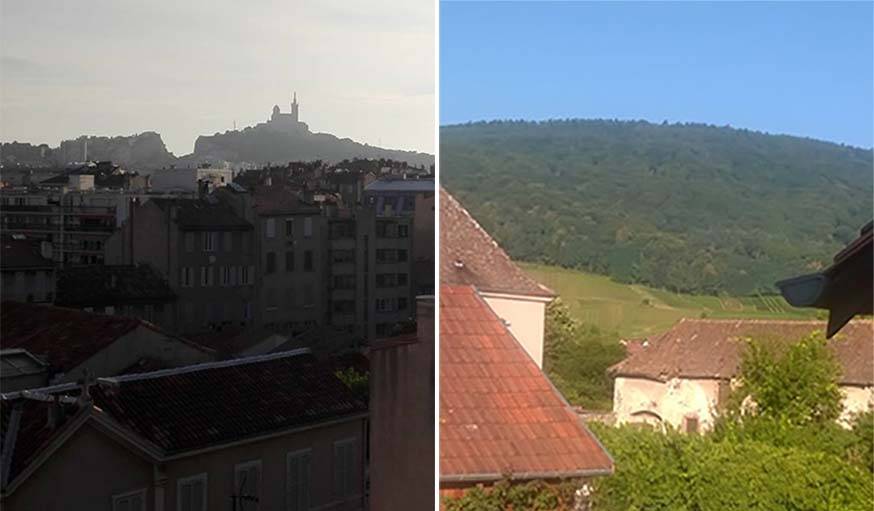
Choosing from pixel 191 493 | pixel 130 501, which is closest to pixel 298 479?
pixel 191 493

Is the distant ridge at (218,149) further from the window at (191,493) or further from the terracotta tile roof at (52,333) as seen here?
the window at (191,493)

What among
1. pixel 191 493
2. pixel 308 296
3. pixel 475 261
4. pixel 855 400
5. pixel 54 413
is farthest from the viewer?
pixel 475 261

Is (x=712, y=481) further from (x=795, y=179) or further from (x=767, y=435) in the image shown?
(x=795, y=179)

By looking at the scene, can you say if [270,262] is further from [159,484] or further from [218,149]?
[159,484]

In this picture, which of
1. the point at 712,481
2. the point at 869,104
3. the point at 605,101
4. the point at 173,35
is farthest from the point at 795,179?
the point at 173,35

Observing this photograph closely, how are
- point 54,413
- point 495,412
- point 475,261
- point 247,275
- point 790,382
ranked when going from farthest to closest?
1. point 475,261
2. point 495,412
3. point 790,382
4. point 247,275
5. point 54,413
